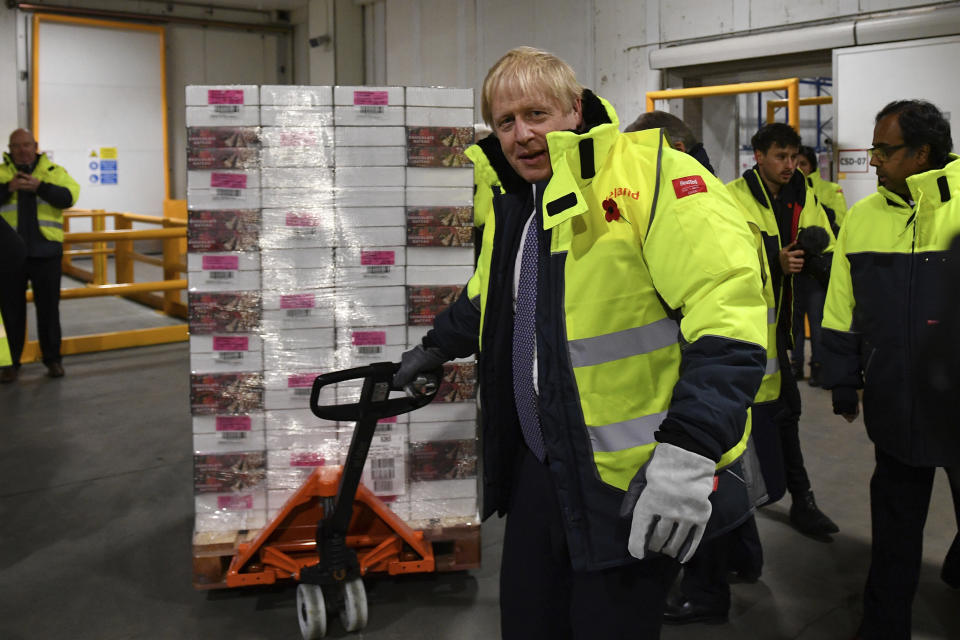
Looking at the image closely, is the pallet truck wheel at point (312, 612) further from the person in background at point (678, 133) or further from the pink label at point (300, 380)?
the person in background at point (678, 133)

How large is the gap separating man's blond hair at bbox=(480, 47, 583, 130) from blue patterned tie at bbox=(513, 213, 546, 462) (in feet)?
0.93

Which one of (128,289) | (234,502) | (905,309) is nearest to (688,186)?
(905,309)

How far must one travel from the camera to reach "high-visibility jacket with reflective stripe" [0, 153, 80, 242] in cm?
764

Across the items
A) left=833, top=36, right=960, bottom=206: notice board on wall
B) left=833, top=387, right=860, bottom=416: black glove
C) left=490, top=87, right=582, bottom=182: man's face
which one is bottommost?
left=833, top=387, right=860, bottom=416: black glove

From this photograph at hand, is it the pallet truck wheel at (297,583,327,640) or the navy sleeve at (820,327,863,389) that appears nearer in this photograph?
the navy sleeve at (820,327,863,389)

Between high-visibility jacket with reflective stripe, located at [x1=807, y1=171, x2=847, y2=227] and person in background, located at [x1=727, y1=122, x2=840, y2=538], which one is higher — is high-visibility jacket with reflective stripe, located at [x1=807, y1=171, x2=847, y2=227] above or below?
above

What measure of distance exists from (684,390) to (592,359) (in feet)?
0.75

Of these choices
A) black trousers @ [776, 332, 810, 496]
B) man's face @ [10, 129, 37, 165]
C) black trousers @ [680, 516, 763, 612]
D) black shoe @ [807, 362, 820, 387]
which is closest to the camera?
black trousers @ [680, 516, 763, 612]

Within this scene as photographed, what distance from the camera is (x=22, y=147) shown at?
25.0ft

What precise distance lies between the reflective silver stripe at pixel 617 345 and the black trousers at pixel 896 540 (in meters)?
1.59

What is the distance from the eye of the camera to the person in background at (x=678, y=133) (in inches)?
135

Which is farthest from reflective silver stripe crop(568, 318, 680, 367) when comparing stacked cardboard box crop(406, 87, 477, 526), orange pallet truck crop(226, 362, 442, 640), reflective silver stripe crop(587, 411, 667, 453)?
stacked cardboard box crop(406, 87, 477, 526)

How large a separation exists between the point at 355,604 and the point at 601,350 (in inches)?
79.4

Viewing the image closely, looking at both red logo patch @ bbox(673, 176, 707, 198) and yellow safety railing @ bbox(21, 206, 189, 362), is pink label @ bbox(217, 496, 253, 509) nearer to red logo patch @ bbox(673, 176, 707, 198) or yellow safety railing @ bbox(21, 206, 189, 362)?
red logo patch @ bbox(673, 176, 707, 198)
